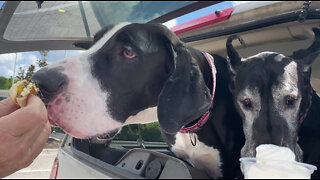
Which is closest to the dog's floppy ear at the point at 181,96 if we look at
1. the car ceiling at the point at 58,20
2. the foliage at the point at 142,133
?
the car ceiling at the point at 58,20

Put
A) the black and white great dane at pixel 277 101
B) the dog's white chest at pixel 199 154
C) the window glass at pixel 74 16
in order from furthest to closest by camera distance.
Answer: the dog's white chest at pixel 199 154 → the black and white great dane at pixel 277 101 → the window glass at pixel 74 16

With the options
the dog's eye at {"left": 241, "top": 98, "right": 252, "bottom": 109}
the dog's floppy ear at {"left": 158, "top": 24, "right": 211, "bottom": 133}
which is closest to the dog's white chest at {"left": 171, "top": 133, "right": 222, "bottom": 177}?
the dog's floppy ear at {"left": 158, "top": 24, "right": 211, "bottom": 133}

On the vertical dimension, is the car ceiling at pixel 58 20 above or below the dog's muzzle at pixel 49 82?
above

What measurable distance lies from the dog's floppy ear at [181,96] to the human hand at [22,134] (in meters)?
0.85

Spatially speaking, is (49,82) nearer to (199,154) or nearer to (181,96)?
(181,96)

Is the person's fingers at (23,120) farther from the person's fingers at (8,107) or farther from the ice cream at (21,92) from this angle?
the person's fingers at (8,107)

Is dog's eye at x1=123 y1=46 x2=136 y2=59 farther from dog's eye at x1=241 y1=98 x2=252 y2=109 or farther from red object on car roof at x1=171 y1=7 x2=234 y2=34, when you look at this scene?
dog's eye at x1=241 y1=98 x2=252 y2=109

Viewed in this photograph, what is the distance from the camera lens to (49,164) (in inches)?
348

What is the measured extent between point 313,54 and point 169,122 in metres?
1.16

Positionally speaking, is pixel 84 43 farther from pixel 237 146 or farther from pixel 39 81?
pixel 237 146

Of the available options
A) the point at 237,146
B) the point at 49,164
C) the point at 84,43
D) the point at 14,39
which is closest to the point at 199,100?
the point at 237,146

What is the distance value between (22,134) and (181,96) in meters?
1.09

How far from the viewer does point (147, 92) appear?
220 centimetres

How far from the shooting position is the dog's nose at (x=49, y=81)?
1.76m
